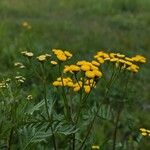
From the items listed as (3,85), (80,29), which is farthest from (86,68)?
(80,29)

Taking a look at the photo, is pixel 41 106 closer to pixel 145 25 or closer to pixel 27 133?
pixel 27 133

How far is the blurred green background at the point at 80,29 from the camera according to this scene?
291 inches

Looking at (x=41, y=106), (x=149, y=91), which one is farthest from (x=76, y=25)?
(x=41, y=106)

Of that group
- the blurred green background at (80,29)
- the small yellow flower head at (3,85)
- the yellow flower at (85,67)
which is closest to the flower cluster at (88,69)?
the yellow flower at (85,67)

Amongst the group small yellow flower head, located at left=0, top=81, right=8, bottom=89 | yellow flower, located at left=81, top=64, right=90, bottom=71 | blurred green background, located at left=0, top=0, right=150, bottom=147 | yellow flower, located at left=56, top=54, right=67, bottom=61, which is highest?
yellow flower, located at left=56, top=54, right=67, bottom=61

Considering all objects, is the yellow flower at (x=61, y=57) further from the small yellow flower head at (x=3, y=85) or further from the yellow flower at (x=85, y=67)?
the small yellow flower head at (x=3, y=85)

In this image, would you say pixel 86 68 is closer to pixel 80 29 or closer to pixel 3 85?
pixel 3 85

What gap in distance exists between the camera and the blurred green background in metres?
7.40

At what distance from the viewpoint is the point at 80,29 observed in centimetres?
970

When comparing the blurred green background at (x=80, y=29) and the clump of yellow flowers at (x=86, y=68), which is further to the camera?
the blurred green background at (x=80, y=29)

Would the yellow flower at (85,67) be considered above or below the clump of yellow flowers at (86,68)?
above

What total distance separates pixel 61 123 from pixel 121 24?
24.2 ft

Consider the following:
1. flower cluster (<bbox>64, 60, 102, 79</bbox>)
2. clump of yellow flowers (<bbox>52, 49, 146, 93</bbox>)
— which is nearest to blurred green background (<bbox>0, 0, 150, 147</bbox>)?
clump of yellow flowers (<bbox>52, 49, 146, 93</bbox>)

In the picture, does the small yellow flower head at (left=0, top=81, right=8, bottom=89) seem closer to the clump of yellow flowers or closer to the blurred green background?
the clump of yellow flowers
